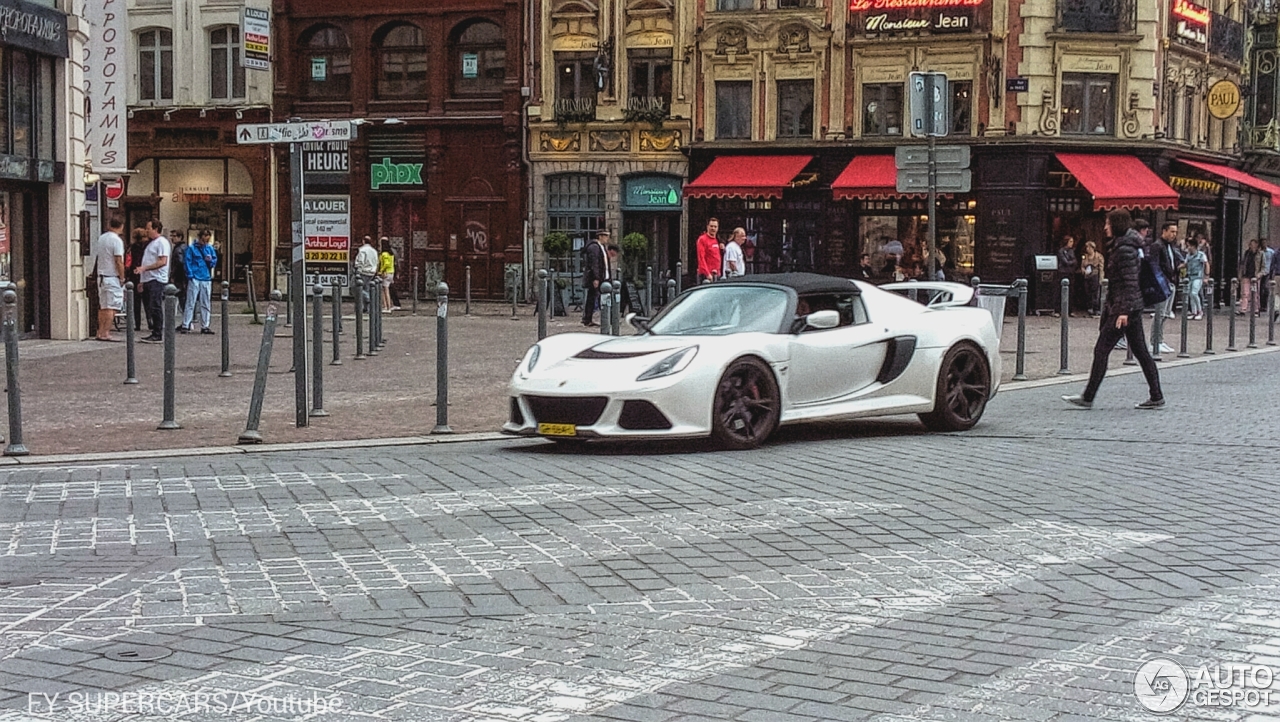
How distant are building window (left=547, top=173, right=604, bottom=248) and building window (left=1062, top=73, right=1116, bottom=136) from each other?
469 inches

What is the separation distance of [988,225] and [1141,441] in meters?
29.7

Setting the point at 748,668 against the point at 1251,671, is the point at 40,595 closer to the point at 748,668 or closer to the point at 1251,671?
the point at 748,668

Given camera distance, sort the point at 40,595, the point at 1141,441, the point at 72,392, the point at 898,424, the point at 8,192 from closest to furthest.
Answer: the point at 40,595 < the point at 1141,441 < the point at 898,424 < the point at 72,392 < the point at 8,192

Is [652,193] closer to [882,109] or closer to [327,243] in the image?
[882,109]

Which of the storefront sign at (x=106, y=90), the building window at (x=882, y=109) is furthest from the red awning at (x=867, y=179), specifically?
the storefront sign at (x=106, y=90)

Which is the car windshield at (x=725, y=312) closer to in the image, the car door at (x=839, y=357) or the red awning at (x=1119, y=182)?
the car door at (x=839, y=357)

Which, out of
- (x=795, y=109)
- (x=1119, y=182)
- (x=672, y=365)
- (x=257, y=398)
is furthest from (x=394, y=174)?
(x=672, y=365)

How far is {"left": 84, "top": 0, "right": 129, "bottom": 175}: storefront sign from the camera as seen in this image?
2912 centimetres

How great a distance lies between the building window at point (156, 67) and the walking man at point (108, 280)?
2381 centimetres

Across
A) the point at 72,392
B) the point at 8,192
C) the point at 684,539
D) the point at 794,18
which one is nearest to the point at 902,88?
the point at 794,18

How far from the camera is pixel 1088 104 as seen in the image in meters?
41.8

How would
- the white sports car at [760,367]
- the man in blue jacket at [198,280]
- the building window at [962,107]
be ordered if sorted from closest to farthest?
1. the white sports car at [760,367]
2. the man in blue jacket at [198,280]
3. the building window at [962,107]

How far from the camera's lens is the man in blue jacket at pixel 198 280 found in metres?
28.0

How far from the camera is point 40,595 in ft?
22.1
